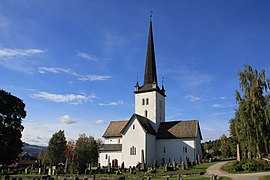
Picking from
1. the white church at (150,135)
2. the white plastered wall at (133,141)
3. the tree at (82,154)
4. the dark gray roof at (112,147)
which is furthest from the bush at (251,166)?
the dark gray roof at (112,147)

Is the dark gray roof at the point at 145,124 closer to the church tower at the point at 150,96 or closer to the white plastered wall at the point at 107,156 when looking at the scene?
the church tower at the point at 150,96

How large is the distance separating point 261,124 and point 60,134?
54.5 meters

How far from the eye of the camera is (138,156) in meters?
47.7

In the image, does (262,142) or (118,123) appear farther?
(118,123)

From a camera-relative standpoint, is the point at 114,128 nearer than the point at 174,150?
No

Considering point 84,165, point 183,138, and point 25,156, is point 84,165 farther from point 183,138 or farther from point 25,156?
point 25,156

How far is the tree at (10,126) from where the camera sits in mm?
34250

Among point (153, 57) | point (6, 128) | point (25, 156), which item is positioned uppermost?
point (153, 57)

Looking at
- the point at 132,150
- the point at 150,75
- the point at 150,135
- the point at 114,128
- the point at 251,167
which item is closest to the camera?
the point at 251,167

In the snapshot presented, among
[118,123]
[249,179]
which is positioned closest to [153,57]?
[118,123]

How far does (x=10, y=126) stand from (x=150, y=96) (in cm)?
2802

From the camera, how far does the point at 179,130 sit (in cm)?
5075

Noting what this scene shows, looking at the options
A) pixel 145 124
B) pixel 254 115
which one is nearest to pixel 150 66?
pixel 145 124

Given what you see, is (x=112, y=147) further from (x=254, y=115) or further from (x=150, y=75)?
(x=254, y=115)
